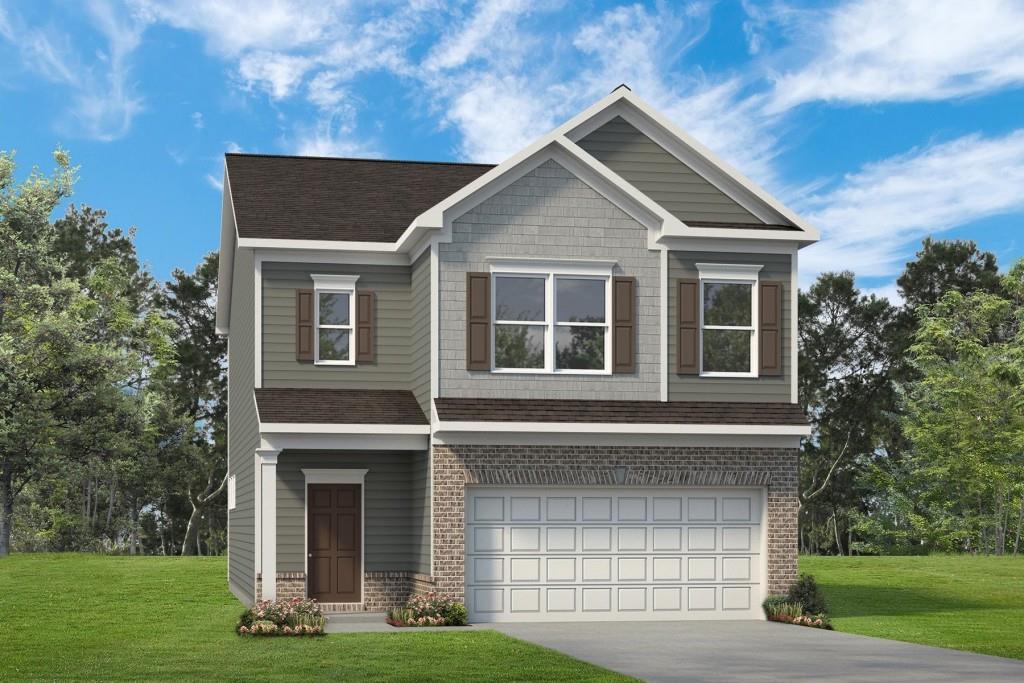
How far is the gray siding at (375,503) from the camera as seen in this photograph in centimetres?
2519

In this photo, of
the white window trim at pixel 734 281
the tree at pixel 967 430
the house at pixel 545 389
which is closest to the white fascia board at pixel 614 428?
the house at pixel 545 389

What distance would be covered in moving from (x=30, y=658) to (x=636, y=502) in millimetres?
10682

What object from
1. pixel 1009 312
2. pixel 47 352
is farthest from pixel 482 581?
pixel 1009 312

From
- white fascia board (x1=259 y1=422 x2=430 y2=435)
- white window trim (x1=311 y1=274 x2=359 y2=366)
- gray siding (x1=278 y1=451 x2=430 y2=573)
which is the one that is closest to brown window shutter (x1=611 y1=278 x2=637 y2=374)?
white fascia board (x1=259 y1=422 x2=430 y2=435)

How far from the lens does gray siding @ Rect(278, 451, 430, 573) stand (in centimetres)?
2519

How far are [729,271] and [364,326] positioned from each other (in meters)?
6.89

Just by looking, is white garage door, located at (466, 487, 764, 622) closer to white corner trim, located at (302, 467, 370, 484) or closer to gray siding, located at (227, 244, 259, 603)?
white corner trim, located at (302, 467, 370, 484)

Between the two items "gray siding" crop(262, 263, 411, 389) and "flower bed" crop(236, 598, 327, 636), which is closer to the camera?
"flower bed" crop(236, 598, 327, 636)

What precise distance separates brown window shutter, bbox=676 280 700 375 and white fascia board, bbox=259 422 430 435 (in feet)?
15.7

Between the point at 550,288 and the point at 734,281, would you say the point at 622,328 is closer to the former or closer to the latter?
the point at 550,288

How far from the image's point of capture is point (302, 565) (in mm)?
25016

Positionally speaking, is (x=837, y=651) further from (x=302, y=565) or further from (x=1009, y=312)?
(x=1009, y=312)

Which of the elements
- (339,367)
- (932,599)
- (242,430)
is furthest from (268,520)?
(932,599)

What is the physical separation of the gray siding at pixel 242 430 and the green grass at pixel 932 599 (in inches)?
456
